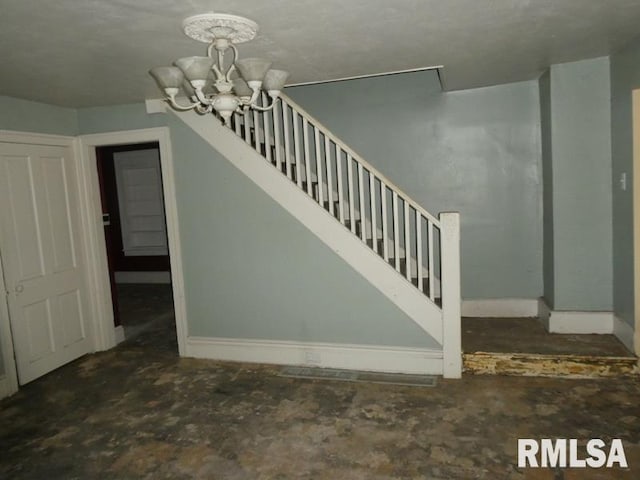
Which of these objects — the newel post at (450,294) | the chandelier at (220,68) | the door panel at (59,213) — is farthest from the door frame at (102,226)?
the newel post at (450,294)

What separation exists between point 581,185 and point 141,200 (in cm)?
695

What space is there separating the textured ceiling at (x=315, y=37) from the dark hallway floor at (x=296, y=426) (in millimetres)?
2500

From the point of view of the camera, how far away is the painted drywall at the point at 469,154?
4500 mm

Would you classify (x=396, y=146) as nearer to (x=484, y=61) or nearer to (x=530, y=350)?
(x=484, y=61)

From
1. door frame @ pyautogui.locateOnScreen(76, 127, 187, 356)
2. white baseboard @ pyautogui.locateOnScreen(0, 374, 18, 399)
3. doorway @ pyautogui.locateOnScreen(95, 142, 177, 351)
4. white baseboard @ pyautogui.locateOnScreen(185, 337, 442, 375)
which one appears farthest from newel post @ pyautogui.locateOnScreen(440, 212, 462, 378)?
doorway @ pyautogui.locateOnScreen(95, 142, 177, 351)

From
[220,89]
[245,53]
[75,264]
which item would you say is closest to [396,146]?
[245,53]

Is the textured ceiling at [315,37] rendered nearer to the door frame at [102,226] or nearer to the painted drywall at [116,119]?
the painted drywall at [116,119]

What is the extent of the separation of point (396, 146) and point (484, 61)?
138 centimetres

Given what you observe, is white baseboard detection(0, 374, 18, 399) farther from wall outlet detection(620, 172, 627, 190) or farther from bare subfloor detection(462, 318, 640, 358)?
wall outlet detection(620, 172, 627, 190)

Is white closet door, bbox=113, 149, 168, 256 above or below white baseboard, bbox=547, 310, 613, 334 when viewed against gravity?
above

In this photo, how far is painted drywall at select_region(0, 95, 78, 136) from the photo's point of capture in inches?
152

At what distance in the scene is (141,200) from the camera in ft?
27.0

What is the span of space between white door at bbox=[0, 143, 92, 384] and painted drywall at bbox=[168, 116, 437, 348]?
116 centimetres

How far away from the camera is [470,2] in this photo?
234 centimetres
